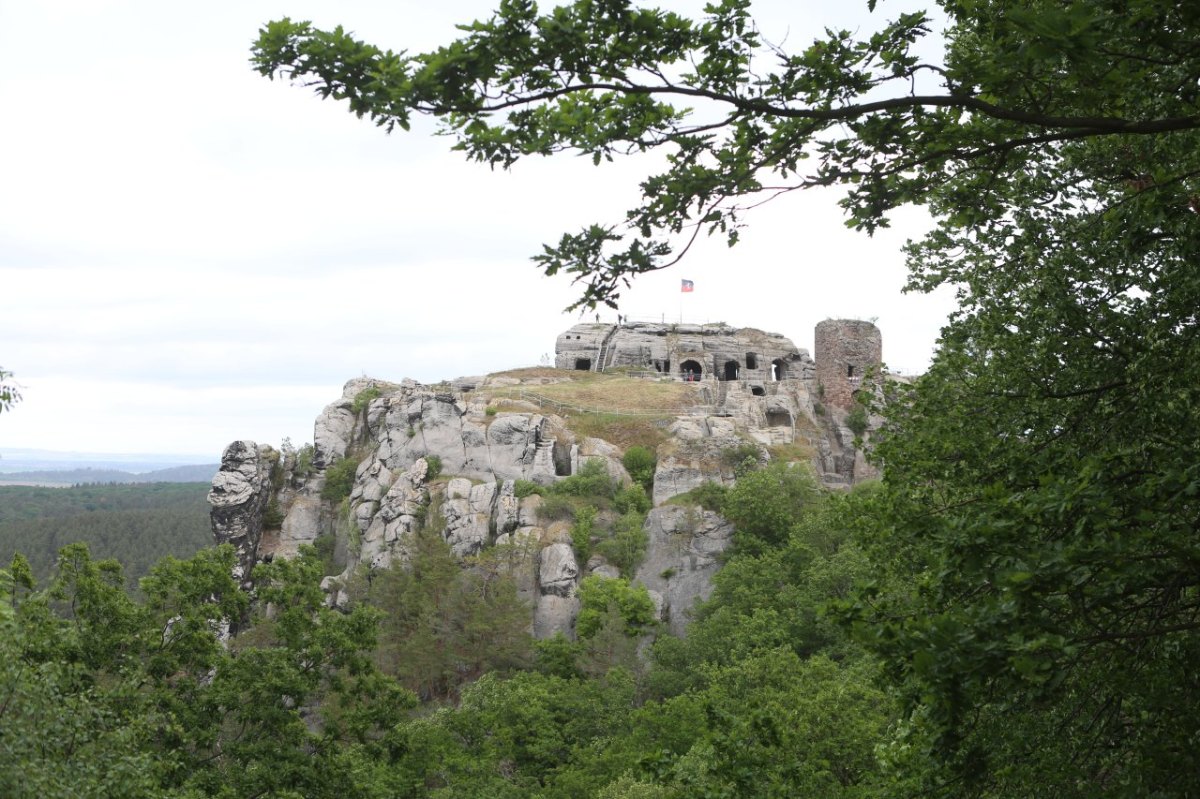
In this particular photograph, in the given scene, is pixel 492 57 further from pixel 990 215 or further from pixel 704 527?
pixel 704 527

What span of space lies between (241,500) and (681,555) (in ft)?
79.7

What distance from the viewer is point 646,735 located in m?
28.9

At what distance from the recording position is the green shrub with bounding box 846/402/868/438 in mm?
63000

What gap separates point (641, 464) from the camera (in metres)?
53.7

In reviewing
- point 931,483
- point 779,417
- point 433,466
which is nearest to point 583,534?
point 433,466

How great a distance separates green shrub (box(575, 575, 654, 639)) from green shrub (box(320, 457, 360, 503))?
20.0 metres

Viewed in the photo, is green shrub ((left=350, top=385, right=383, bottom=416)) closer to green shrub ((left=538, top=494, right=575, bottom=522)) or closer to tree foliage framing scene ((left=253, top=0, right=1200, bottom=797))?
green shrub ((left=538, top=494, right=575, bottom=522))

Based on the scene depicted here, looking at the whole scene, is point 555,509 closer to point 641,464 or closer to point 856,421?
point 641,464

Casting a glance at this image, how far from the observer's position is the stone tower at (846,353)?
66.2 m

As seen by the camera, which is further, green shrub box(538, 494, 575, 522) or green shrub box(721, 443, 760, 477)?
green shrub box(721, 443, 760, 477)

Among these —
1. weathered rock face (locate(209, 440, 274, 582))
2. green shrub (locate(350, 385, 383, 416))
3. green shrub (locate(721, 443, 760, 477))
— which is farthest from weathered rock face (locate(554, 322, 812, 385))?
weathered rock face (locate(209, 440, 274, 582))

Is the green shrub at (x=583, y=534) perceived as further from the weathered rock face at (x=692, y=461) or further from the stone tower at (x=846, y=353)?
the stone tower at (x=846, y=353)

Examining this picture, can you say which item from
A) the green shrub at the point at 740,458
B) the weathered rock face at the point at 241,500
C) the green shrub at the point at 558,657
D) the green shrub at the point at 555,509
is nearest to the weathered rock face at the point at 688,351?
the green shrub at the point at 740,458

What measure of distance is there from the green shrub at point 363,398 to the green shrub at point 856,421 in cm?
2786
